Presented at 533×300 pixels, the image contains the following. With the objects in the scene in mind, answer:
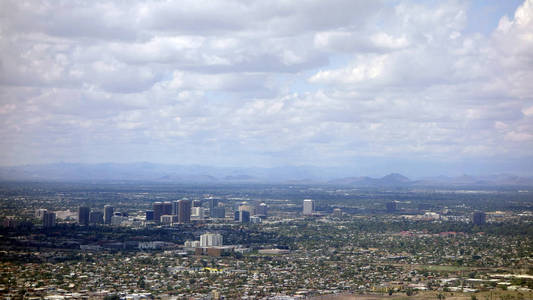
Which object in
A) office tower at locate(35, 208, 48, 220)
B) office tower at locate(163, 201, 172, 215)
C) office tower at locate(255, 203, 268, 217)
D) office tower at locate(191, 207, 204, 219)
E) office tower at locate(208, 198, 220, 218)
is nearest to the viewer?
office tower at locate(35, 208, 48, 220)

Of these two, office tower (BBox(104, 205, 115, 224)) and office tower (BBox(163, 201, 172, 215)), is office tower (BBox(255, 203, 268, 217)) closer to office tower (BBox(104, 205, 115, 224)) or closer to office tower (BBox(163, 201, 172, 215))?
office tower (BBox(163, 201, 172, 215))

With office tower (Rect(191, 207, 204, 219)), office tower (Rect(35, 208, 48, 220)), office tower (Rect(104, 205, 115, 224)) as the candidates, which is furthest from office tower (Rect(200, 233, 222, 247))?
office tower (Rect(191, 207, 204, 219))

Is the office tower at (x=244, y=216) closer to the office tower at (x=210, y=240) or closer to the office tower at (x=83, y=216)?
the office tower at (x=83, y=216)

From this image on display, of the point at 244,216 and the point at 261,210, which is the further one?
the point at 261,210

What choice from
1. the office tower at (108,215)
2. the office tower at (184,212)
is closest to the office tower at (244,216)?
the office tower at (184,212)

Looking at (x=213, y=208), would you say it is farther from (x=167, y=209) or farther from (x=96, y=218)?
(x=96, y=218)

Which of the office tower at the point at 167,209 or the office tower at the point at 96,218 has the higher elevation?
the office tower at the point at 167,209

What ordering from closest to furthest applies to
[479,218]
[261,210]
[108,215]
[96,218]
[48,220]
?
[48,220] < [96,218] < [108,215] < [479,218] < [261,210]

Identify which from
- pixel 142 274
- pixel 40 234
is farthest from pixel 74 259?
pixel 40 234

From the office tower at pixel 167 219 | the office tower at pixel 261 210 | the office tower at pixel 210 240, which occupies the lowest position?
the office tower at pixel 210 240

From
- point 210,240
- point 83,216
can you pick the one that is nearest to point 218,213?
point 83,216

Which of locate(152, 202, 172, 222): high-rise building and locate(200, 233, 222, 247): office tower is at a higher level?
locate(152, 202, 172, 222): high-rise building
